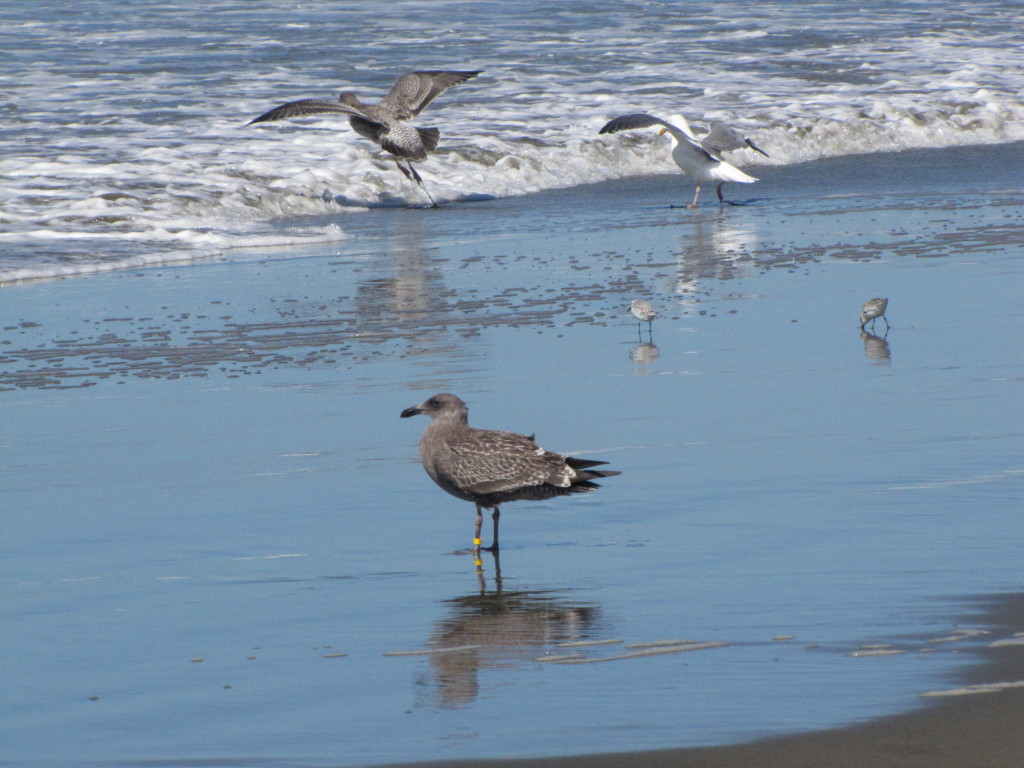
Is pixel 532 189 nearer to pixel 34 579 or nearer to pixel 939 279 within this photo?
pixel 939 279

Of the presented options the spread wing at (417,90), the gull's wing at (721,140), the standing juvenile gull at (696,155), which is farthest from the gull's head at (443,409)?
the spread wing at (417,90)

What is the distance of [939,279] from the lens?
10.1 meters

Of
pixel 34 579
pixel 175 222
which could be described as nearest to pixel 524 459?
pixel 34 579

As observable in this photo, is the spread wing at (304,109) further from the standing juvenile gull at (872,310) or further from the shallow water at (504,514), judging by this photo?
the standing juvenile gull at (872,310)

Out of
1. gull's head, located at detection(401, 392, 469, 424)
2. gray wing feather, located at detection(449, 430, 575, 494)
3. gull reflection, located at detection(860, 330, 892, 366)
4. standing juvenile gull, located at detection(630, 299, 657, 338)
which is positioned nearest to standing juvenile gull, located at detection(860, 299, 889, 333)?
gull reflection, located at detection(860, 330, 892, 366)

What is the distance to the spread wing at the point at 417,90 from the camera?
56.0 ft

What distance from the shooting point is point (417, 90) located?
17469 mm

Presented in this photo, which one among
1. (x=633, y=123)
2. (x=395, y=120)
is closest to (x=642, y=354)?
(x=633, y=123)

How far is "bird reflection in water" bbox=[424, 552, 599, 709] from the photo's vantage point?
379 cm

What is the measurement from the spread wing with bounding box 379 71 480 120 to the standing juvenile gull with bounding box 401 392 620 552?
12121 mm

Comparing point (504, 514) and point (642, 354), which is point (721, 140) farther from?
point (504, 514)

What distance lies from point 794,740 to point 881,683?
0.44m

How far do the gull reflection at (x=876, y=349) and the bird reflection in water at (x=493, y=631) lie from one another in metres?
3.66

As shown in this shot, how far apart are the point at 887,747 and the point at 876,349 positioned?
16.8 ft
